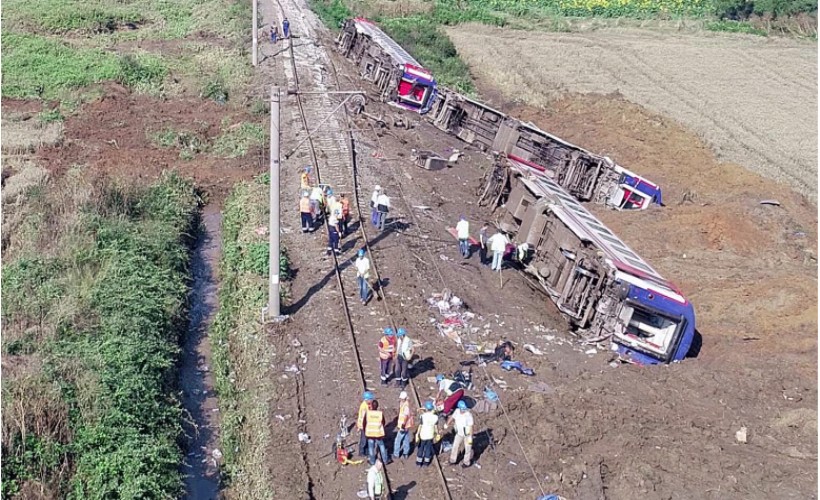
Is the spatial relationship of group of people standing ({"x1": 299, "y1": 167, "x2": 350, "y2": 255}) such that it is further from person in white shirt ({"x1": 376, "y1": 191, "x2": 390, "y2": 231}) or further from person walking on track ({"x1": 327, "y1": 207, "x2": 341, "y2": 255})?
person in white shirt ({"x1": 376, "y1": 191, "x2": 390, "y2": 231})

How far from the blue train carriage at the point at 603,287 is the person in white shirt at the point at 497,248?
0.79m

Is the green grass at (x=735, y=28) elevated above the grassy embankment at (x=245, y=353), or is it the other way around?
the green grass at (x=735, y=28)

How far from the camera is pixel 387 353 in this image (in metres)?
17.2

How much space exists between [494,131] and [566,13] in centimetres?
3822

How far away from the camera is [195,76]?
40.4 metres

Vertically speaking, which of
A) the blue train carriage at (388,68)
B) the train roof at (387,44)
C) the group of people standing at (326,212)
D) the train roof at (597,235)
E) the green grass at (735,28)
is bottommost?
the group of people standing at (326,212)

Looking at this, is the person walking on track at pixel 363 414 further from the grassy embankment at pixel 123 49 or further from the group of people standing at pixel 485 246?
the grassy embankment at pixel 123 49

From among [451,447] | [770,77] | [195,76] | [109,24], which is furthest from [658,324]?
[109,24]

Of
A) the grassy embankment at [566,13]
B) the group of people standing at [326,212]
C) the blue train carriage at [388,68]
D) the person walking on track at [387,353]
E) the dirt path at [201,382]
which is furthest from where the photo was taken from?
the grassy embankment at [566,13]

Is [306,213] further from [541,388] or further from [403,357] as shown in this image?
[541,388]

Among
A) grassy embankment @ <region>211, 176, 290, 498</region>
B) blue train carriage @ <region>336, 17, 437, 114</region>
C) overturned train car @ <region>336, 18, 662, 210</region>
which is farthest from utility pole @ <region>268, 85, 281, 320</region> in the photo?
blue train carriage @ <region>336, 17, 437, 114</region>

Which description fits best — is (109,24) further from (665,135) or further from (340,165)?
(665,135)

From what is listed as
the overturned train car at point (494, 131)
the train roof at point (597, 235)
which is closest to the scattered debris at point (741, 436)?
the train roof at point (597, 235)

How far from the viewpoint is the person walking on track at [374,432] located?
48.8 feet
